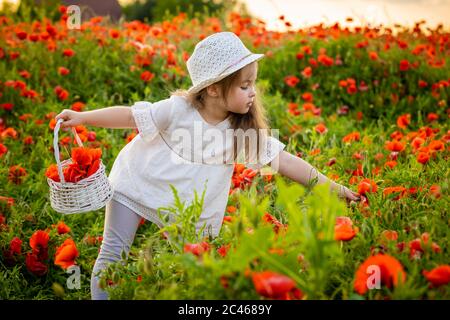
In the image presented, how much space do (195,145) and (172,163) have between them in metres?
0.13

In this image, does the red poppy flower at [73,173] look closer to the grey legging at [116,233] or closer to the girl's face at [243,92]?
the grey legging at [116,233]

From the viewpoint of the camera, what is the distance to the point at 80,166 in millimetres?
2240

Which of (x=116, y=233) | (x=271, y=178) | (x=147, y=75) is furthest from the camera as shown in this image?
(x=147, y=75)

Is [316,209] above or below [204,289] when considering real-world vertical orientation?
above

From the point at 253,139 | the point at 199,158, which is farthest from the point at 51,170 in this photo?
the point at 253,139

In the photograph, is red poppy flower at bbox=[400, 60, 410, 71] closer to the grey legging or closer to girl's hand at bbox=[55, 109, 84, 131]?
the grey legging

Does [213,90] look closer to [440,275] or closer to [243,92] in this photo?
[243,92]

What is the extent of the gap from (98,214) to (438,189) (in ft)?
6.47

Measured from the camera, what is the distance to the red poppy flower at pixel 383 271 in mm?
1411

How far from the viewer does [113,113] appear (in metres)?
2.53

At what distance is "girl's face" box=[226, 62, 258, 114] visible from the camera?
2457 millimetres

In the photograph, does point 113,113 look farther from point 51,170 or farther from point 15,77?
point 15,77

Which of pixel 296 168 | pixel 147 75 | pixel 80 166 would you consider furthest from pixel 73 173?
pixel 147 75

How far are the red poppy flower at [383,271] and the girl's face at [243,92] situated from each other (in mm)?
1139
